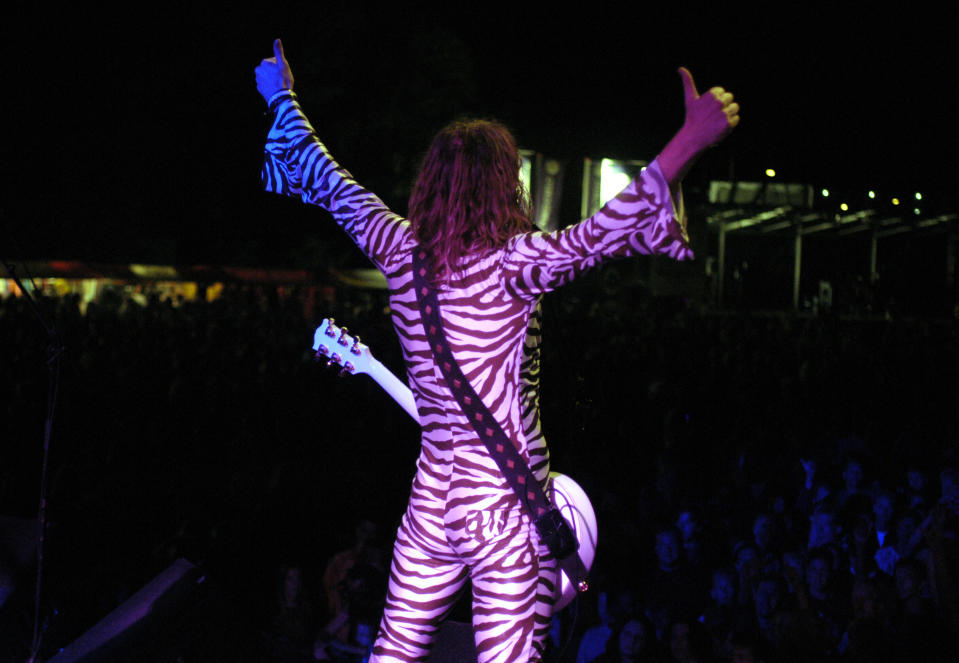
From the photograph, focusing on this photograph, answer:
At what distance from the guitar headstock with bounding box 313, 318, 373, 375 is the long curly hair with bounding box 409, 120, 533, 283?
1.95 feet

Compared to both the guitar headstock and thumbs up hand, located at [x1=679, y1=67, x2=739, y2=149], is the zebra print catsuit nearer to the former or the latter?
thumbs up hand, located at [x1=679, y1=67, x2=739, y2=149]

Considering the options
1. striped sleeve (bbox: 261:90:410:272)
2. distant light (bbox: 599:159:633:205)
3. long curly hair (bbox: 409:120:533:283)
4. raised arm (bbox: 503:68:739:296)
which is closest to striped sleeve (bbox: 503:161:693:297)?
raised arm (bbox: 503:68:739:296)

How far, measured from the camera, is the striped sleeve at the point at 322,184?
1.79 meters

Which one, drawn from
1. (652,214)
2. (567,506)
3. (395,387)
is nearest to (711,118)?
(652,214)

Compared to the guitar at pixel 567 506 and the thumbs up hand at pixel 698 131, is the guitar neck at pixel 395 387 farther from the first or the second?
the thumbs up hand at pixel 698 131

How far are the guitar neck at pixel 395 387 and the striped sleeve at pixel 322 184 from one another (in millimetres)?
332

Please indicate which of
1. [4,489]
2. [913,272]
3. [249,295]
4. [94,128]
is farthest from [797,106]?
[4,489]

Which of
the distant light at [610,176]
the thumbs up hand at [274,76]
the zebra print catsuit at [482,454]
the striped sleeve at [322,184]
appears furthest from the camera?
the distant light at [610,176]

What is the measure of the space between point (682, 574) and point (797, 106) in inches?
743

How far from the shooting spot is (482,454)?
64.2 inches

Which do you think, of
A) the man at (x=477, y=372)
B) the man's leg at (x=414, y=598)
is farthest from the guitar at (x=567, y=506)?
the man's leg at (x=414, y=598)

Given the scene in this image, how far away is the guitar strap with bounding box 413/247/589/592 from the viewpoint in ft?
5.33

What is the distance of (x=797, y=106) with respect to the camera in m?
21.4

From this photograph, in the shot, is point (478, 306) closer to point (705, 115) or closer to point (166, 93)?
point (705, 115)
